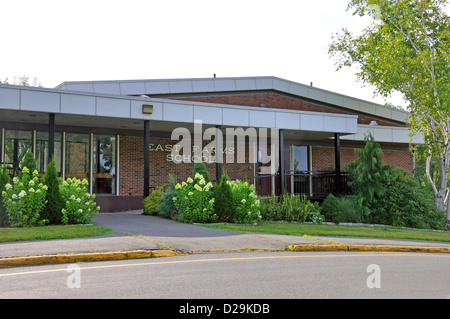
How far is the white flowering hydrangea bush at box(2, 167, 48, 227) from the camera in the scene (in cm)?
1309

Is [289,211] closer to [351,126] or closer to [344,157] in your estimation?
[351,126]

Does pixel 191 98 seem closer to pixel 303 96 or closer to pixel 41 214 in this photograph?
pixel 303 96

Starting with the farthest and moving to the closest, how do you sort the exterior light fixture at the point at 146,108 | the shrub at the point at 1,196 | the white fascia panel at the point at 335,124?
1. the white fascia panel at the point at 335,124
2. the exterior light fixture at the point at 146,108
3. the shrub at the point at 1,196

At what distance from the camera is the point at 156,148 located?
22.4 m

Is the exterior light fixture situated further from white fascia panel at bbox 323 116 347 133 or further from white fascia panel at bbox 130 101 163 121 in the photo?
white fascia panel at bbox 323 116 347 133

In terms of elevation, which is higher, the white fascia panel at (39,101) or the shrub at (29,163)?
the white fascia panel at (39,101)

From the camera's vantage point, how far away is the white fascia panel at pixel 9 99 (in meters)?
15.2

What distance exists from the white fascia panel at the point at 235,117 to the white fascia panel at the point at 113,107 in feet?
12.9

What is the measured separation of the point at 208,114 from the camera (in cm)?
1897

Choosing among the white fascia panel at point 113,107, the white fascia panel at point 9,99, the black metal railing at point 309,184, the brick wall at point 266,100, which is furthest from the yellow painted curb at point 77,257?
the brick wall at point 266,100

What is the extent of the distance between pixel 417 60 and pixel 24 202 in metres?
17.6

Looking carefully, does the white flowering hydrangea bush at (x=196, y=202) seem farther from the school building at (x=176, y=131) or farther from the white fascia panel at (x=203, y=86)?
the white fascia panel at (x=203, y=86)

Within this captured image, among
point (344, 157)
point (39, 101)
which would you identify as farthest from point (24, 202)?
point (344, 157)
